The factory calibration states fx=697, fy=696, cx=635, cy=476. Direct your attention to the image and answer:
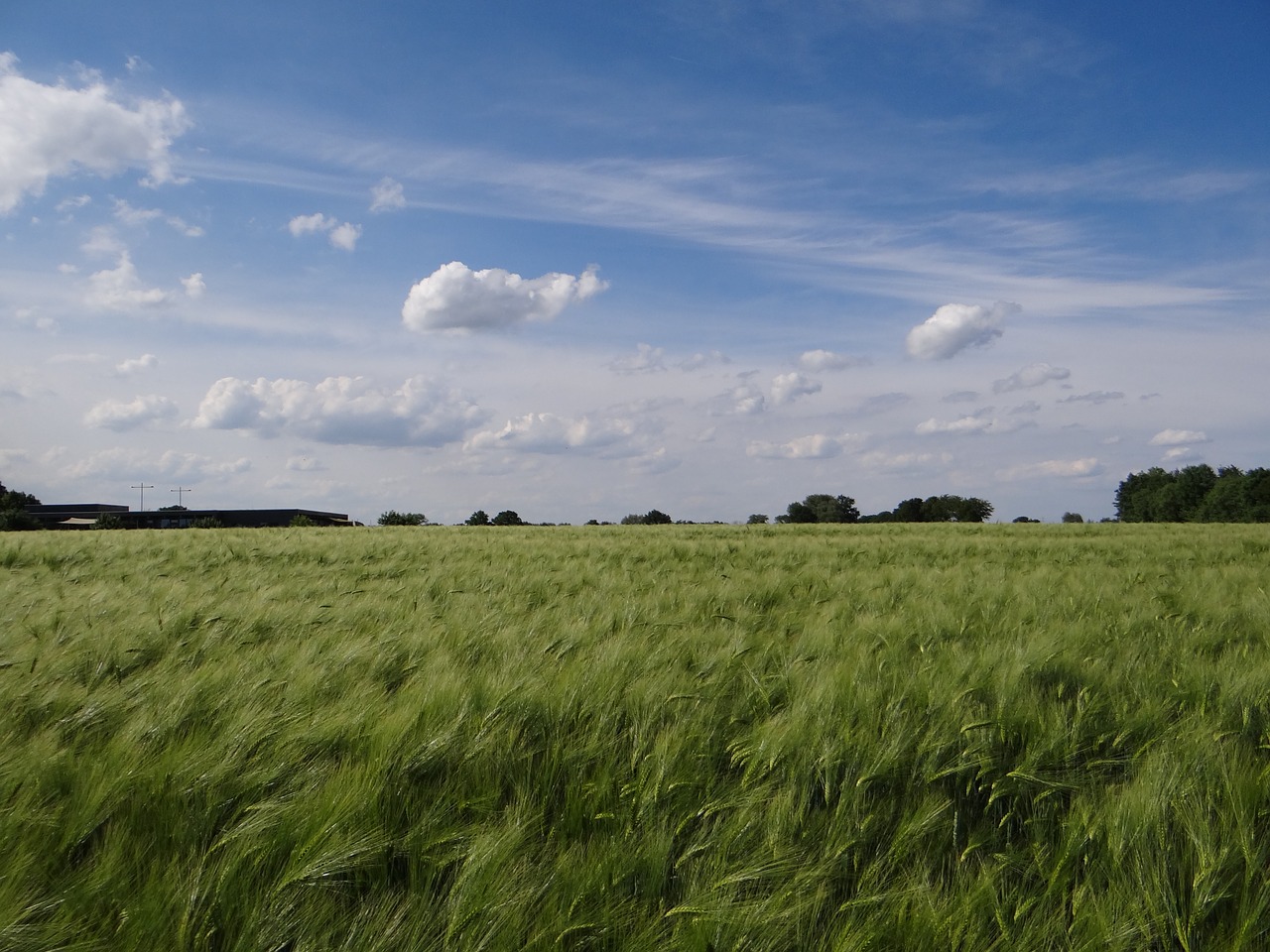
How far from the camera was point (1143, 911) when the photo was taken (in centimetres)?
155

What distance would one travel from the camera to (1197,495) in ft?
228

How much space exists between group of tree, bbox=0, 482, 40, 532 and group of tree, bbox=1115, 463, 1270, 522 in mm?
97059

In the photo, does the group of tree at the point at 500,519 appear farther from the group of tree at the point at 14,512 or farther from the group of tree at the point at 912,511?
the group of tree at the point at 14,512

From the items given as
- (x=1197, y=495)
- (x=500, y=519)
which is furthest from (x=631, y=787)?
(x=1197, y=495)

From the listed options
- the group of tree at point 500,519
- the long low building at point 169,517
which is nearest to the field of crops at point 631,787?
the group of tree at point 500,519

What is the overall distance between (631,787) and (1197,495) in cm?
8789

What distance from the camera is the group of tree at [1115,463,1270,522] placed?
58312 mm

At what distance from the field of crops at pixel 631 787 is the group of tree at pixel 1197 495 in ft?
229

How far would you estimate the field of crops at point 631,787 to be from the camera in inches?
57.2

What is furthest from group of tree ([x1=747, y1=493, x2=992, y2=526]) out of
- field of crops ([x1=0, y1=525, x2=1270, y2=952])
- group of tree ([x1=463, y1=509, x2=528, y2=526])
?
field of crops ([x1=0, y1=525, x2=1270, y2=952])

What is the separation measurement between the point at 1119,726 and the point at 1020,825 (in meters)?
0.82

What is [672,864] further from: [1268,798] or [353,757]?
[1268,798]

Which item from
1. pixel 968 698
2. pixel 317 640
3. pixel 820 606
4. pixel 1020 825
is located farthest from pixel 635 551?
pixel 1020 825

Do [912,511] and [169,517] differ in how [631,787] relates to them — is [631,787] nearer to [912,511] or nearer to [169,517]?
[912,511]
